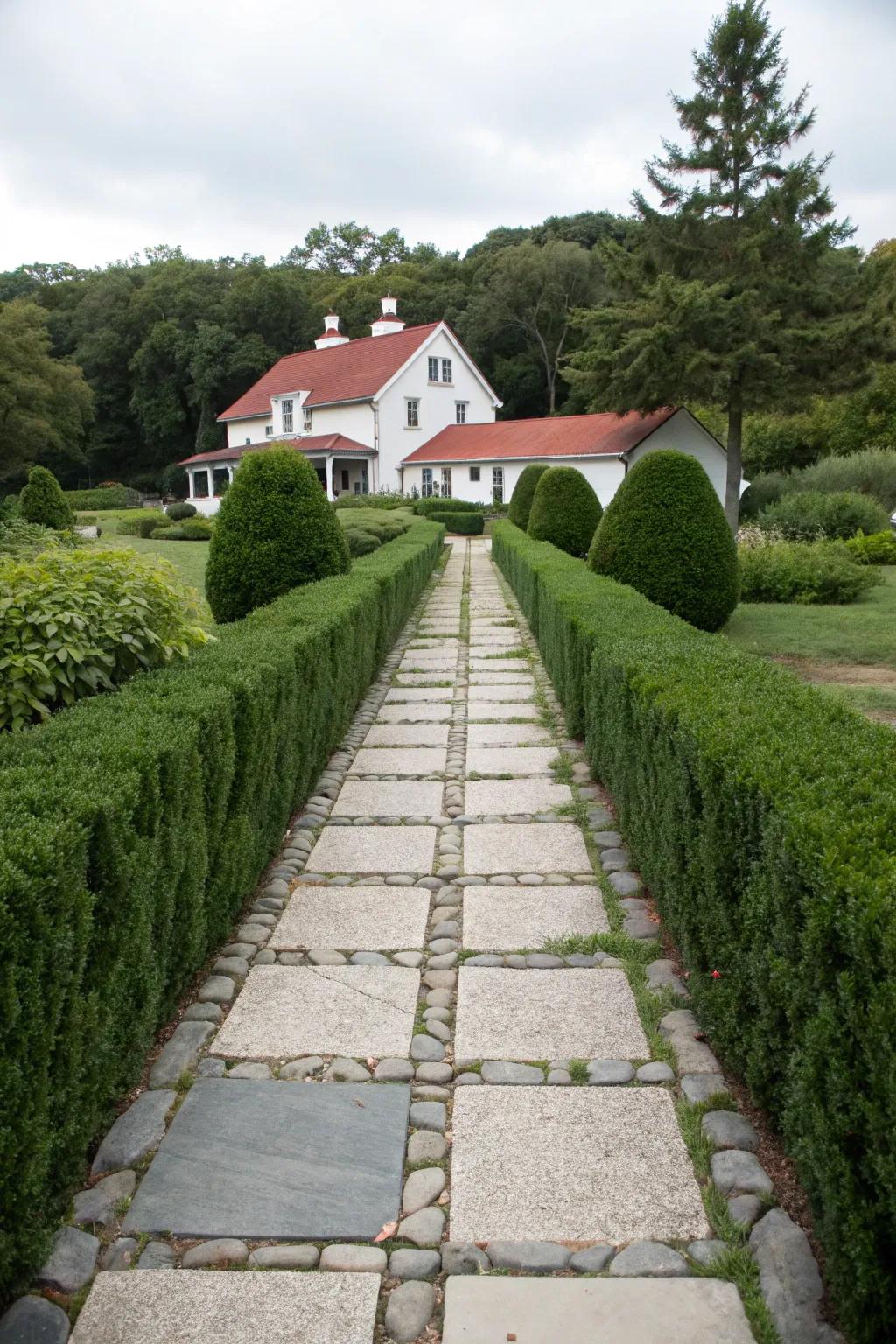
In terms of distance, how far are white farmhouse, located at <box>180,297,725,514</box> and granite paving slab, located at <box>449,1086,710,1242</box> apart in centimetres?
3125

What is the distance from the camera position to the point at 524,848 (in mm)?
4871

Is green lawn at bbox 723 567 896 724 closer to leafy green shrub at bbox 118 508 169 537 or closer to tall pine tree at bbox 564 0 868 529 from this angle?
tall pine tree at bbox 564 0 868 529

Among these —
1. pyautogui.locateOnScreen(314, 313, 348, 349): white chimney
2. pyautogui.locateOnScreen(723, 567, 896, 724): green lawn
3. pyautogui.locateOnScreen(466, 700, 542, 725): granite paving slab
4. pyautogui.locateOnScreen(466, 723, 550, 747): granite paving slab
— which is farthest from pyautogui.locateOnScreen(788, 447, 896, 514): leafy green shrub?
pyautogui.locateOnScreen(314, 313, 348, 349): white chimney

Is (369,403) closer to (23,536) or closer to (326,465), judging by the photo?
(326,465)

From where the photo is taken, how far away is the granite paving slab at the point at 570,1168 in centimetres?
228

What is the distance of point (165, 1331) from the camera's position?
199 cm

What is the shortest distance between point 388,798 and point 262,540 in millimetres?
4079

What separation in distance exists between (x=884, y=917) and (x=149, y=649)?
375cm

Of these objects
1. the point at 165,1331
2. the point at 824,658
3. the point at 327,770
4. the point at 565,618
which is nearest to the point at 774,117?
the point at 824,658

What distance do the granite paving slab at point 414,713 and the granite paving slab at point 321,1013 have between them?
4.14m

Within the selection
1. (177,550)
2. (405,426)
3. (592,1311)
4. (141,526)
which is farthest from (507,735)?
(405,426)

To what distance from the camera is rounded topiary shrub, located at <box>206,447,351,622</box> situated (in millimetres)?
8930

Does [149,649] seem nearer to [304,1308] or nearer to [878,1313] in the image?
[304,1308]

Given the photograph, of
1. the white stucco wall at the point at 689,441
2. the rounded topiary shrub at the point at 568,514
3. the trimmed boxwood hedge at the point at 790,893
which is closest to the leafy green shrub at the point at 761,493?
the white stucco wall at the point at 689,441
